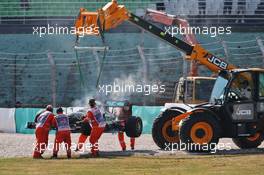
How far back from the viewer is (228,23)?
121ft

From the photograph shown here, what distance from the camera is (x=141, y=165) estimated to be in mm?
16641

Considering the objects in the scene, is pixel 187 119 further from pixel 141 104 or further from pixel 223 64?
pixel 141 104

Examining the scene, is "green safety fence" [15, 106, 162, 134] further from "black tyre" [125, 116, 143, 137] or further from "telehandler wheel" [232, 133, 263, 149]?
"telehandler wheel" [232, 133, 263, 149]

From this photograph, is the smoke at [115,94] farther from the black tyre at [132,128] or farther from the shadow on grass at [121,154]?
the shadow on grass at [121,154]

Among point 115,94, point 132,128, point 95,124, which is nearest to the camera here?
point 95,124

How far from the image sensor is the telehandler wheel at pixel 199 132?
1947 centimetres

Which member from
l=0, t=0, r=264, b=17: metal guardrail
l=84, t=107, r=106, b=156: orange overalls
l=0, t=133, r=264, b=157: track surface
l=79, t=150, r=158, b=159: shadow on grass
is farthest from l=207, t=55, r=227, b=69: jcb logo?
l=0, t=0, r=264, b=17: metal guardrail

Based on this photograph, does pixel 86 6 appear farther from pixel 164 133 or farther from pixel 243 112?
pixel 243 112
